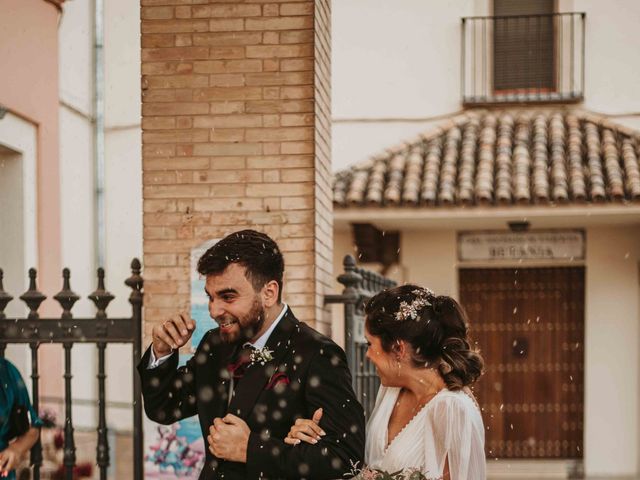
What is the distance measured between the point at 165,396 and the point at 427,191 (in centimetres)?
803

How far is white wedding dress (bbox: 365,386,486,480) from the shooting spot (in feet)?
10.2

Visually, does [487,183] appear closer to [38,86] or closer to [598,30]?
[598,30]

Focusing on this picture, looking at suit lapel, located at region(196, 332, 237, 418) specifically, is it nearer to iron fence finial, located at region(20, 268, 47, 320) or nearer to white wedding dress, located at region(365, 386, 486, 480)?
white wedding dress, located at region(365, 386, 486, 480)

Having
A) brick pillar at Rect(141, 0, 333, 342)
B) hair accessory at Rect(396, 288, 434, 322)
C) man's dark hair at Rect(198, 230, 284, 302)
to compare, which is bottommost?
hair accessory at Rect(396, 288, 434, 322)

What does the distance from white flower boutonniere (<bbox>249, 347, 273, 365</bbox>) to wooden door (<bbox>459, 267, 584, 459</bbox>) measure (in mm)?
9581

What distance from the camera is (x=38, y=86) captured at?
9.05 m

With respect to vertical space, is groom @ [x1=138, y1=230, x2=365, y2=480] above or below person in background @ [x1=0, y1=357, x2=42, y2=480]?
above

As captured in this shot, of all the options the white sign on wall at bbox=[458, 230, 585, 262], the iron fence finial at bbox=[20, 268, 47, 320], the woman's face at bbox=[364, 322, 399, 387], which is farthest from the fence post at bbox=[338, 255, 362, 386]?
the white sign on wall at bbox=[458, 230, 585, 262]

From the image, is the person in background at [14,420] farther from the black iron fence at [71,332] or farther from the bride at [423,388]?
the bride at [423,388]

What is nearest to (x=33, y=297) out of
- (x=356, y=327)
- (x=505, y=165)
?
(x=356, y=327)

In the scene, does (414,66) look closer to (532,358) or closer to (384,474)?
(532,358)

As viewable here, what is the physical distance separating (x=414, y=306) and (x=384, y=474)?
537mm

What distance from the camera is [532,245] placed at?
12.4 m

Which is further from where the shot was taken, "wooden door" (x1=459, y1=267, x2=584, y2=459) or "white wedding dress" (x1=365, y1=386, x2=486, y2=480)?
"wooden door" (x1=459, y1=267, x2=584, y2=459)
